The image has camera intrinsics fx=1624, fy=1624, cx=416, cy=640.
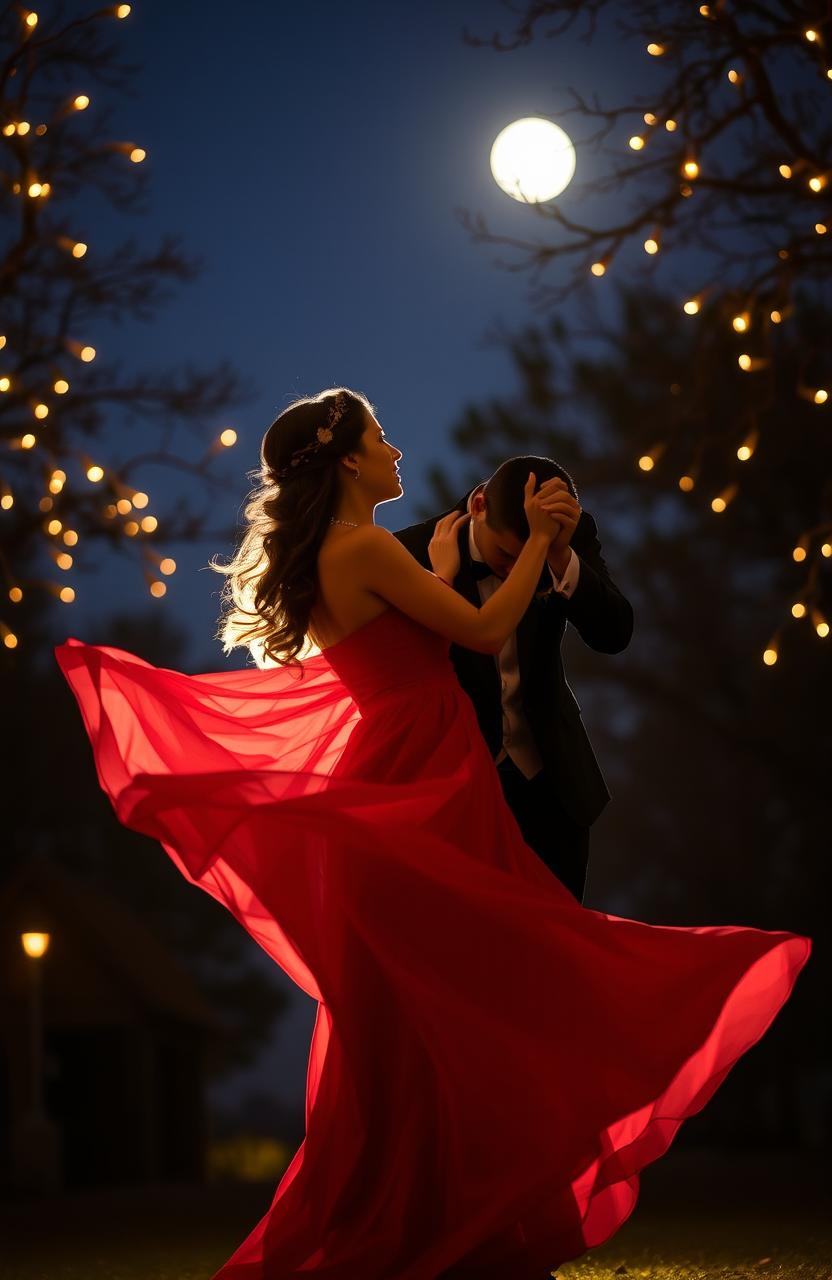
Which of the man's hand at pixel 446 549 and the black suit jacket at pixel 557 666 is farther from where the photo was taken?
the man's hand at pixel 446 549

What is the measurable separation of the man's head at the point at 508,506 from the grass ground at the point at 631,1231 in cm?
147

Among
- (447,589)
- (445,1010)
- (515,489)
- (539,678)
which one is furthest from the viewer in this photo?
(539,678)

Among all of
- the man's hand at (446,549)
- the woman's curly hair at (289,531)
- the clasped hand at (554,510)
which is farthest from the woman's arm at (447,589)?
the man's hand at (446,549)

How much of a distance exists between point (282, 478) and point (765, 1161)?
727cm

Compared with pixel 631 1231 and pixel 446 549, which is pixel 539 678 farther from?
pixel 631 1231

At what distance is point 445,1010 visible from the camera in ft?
10.2

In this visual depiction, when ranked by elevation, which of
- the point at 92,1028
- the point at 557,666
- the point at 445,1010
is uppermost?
the point at 557,666

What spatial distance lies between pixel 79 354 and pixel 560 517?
5307mm

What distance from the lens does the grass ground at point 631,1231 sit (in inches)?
166

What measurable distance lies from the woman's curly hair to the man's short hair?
0.32 metres

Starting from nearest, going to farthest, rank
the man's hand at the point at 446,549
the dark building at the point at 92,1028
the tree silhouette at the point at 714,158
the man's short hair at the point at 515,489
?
the man's short hair at the point at 515,489 → the man's hand at the point at 446,549 → the tree silhouette at the point at 714,158 → the dark building at the point at 92,1028

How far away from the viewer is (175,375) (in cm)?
1025

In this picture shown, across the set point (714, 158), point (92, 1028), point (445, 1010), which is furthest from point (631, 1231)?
point (92, 1028)

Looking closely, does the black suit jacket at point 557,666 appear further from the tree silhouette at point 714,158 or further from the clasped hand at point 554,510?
the tree silhouette at point 714,158
